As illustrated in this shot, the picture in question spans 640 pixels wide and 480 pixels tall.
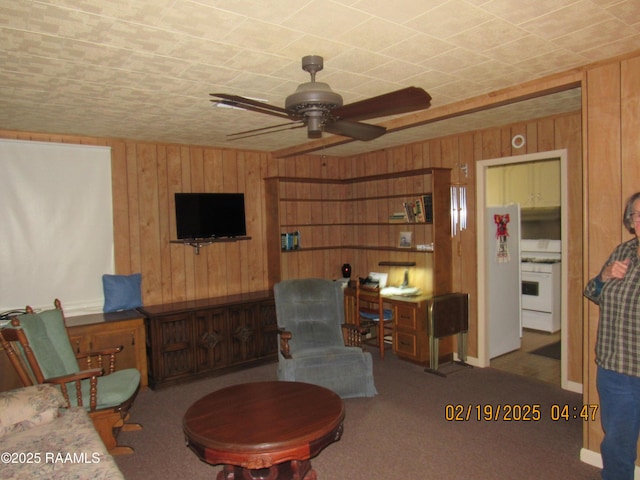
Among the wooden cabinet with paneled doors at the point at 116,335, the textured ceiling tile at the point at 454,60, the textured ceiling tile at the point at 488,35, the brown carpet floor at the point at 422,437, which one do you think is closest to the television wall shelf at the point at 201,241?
the wooden cabinet with paneled doors at the point at 116,335

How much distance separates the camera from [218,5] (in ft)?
6.10

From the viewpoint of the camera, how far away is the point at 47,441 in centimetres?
223

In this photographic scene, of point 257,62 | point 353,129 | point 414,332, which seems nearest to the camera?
point 257,62

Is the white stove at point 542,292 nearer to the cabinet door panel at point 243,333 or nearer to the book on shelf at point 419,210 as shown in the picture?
the book on shelf at point 419,210

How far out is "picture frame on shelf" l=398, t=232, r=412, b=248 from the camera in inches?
212

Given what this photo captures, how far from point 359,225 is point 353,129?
3496 millimetres

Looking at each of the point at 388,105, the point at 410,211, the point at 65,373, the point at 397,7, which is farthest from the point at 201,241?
the point at 397,7

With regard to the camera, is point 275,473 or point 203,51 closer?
point 203,51

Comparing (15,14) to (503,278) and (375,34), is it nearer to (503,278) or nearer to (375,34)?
(375,34)

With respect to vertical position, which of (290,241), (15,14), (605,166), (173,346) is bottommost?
(173,346)

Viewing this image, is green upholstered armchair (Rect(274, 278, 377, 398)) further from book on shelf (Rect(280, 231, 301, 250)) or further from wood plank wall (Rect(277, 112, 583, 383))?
wood plank wall (Rect(277, 112, 583, 383))

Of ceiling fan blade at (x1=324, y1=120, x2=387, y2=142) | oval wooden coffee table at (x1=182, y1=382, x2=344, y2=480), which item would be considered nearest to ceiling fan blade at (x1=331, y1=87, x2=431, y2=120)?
ceiling fan blade at (x1=324, y1=120, x2=387, y2=142)

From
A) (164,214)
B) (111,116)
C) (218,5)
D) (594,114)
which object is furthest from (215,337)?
(594,114)
